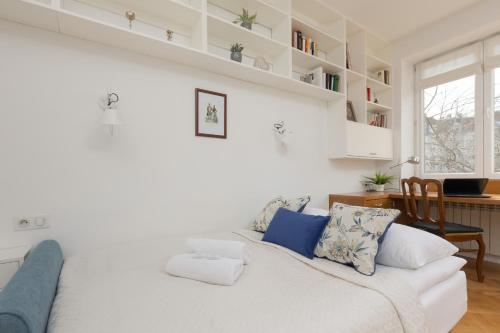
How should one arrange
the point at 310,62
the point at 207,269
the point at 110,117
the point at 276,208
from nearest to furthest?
1. the point at 207,269
2. the point at 110,117
3. the point at 276,208
4. the point at 310,62

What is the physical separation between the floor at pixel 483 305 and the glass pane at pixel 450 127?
4.05 ft

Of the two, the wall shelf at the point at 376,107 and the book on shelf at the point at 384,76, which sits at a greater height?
the book on shelf at the point at 384,76

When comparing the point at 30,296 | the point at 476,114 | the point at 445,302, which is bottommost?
the point at 445,302

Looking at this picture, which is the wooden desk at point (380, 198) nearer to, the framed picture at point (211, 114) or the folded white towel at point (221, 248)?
the framed picture at point (211, 114)

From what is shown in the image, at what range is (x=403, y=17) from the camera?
3025 mm

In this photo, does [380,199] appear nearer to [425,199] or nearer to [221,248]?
[425,199]

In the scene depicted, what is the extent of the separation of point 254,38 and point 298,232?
174cm

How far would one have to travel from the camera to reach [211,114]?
89.7 inches

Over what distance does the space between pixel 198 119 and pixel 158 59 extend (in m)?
0.55

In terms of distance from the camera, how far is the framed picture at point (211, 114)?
2.21m

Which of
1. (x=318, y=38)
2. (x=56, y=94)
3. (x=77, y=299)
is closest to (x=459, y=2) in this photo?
(x=318, y=38)

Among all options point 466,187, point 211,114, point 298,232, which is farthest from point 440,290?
point 211,114

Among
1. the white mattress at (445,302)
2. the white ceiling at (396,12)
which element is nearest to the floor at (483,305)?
the white mattress at (445,302)

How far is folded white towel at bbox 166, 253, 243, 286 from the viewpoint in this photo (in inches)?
43.9
